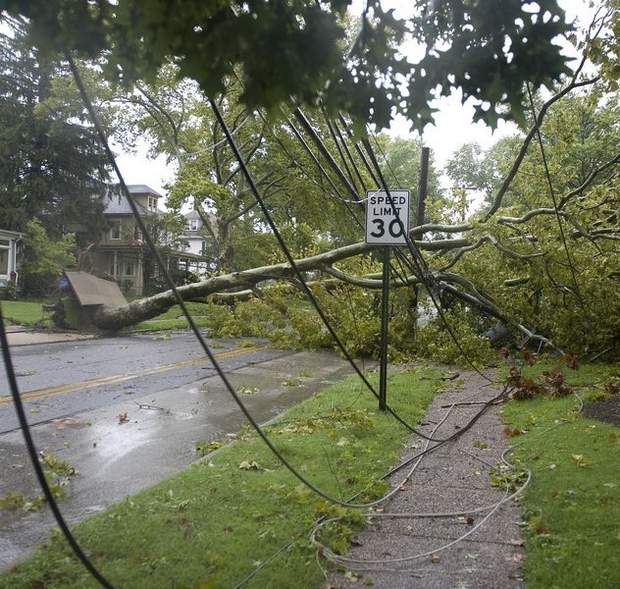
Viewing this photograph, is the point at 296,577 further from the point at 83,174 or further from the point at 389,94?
the point at 83,174

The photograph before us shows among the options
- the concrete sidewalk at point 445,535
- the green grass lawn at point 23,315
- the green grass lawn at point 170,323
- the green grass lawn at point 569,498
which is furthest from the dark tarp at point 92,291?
the concrete sidewalk at point 445,535

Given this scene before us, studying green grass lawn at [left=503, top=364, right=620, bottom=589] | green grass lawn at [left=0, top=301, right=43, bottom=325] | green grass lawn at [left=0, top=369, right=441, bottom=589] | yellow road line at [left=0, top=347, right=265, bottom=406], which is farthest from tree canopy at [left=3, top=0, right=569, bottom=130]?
green grass lawn at [left=0, top=301, right=43, bottom=325]

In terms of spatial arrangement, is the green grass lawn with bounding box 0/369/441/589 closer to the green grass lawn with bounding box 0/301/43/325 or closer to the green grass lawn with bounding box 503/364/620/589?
the green grass lawn with bounding box 503/364/620/589

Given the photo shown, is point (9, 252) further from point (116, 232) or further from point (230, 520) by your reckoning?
Result: point (230, 520)

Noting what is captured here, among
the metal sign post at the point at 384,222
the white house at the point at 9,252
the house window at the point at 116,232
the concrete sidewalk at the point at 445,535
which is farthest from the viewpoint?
the house window at the point at 116,232

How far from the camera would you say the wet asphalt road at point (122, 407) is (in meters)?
4.61

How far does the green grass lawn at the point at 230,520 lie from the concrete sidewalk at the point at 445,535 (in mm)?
222

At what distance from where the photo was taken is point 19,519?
156 inches

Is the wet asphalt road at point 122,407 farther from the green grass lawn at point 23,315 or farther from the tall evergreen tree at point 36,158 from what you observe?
the tall evergreen tree at point 36,158

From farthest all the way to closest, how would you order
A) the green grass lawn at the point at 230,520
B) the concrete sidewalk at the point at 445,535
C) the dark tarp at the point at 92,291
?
the dark tarp at the point at 92,291
the concrete sidewalk at the point at 445,535
the green grass lawn at the point at 230,520

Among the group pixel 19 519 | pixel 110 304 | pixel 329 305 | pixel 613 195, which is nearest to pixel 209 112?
pixel 110 304

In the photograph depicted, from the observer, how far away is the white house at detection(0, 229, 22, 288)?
30.6 meters

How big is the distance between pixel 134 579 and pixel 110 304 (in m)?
14.0

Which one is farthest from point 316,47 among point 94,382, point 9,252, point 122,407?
point 9,252
